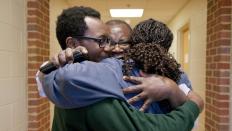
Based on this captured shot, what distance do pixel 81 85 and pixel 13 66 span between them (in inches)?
64.9

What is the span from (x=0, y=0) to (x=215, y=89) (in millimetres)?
2065

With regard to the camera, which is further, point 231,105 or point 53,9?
point 53,9

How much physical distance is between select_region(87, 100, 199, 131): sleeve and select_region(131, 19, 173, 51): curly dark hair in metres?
0.27

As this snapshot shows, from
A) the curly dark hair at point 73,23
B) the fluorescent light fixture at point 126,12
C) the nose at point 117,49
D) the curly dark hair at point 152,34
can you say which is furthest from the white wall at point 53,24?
the curly dark hair at point 152,34

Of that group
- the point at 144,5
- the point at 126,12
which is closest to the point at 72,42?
the point at 144,5

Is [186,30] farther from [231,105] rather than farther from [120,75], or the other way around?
[120,75]

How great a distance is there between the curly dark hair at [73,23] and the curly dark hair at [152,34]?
0.74 feet

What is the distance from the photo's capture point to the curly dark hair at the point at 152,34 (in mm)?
1009

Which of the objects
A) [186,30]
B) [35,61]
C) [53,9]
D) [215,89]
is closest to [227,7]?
[215,89]

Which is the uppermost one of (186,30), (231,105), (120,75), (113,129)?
(186,30)

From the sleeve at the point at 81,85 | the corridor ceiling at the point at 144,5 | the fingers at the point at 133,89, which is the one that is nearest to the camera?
the sleeve at the point at 81,85

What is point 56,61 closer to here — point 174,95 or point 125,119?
point 125,119

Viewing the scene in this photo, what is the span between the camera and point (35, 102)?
2.61 m

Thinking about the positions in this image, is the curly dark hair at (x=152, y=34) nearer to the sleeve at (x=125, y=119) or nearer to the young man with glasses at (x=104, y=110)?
the young man with glasses at (x=104, y=110)
